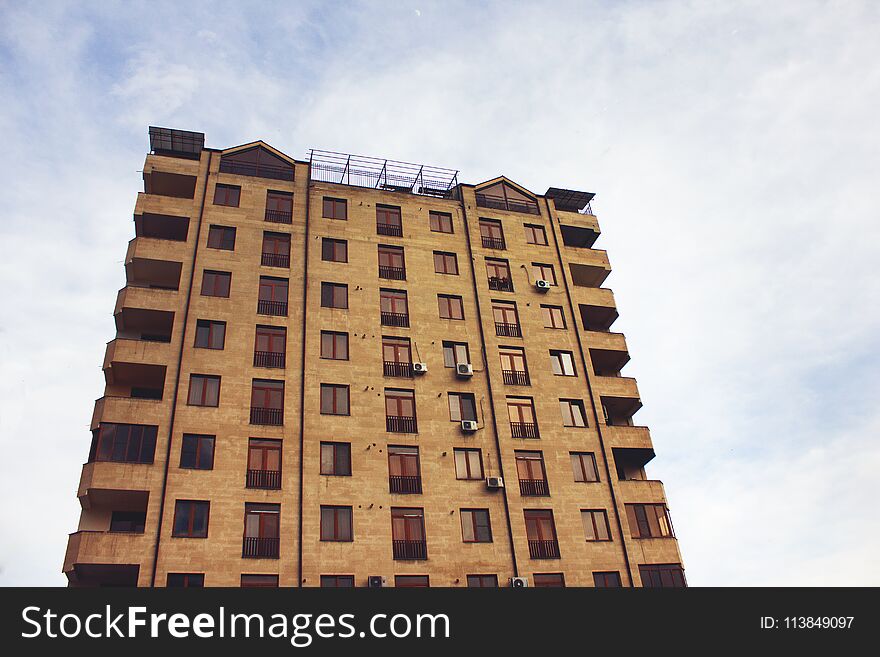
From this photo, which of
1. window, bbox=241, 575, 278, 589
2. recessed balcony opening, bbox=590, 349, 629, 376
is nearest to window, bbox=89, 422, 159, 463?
window, bbox=241, 575, 278, 589

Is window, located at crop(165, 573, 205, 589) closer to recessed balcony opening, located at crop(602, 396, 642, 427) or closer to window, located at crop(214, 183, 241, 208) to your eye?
window, located at crop(214, 183, 241, 208)

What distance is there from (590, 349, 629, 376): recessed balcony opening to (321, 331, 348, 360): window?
15.9m

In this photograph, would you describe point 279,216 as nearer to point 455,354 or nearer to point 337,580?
point 455,354

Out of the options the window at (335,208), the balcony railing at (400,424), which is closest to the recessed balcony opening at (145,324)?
the window at (335,208)

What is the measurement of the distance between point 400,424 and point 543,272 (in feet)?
51.4

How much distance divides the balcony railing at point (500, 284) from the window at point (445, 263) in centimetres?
243

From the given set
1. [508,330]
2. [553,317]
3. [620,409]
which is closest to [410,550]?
[508,330]

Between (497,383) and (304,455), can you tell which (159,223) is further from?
(497,383)

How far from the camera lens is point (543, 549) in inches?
1420

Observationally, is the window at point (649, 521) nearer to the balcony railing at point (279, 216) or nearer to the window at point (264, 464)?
the window at point (264, 464)

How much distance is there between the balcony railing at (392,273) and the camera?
142 ft

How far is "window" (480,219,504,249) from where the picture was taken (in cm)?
4722

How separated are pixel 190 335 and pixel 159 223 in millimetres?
9452

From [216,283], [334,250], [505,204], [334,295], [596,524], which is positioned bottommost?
[596,524]
